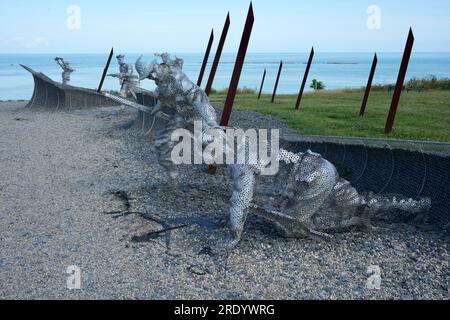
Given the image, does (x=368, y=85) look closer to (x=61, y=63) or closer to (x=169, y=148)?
(x=169, y=148)

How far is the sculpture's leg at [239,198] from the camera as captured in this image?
20.5ft

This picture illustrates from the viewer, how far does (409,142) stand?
7.95m

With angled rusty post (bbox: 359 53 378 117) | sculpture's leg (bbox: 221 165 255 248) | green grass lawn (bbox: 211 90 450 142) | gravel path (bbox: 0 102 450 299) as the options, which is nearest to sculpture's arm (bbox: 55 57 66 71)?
green grass lawn (bbox: 211 90 450 142)

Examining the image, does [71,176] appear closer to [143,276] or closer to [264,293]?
[143,276]

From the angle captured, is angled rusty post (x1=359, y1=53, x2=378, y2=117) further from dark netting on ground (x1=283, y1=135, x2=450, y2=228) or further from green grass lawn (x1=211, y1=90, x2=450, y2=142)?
dark netting on ground (x1=283, y1=135, x2=450, y2=228)

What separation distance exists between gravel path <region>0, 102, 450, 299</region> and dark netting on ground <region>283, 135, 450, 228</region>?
0.71 m

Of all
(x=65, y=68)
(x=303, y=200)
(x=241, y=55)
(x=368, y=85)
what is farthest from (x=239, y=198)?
(x=65, y=68)

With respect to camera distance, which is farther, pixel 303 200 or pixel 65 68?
pixel 65 68

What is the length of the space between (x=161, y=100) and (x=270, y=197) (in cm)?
230

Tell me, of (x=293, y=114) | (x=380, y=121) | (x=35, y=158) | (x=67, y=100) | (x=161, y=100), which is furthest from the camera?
(x=67, y=100)

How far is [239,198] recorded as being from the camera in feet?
20.6

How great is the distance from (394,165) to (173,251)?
383 cm

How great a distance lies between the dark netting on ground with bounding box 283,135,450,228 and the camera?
287 inches

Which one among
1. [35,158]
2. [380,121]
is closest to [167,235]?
[35,158]
